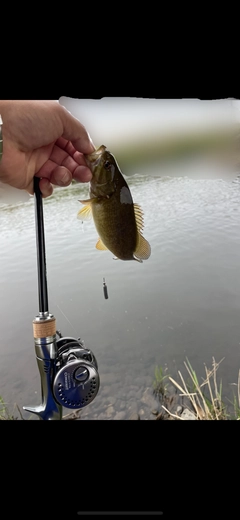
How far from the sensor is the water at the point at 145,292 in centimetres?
306

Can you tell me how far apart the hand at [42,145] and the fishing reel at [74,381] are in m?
0.53

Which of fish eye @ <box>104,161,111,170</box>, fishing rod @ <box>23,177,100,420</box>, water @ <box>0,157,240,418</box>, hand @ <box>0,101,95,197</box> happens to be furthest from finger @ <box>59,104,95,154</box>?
water @ <box>0,157,240,418</box>

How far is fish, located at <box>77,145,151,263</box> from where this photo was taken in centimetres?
106

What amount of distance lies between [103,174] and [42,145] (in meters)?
0.25

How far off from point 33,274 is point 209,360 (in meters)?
1.78

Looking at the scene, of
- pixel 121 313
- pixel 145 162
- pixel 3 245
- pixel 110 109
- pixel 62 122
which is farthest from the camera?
pixel 121 313

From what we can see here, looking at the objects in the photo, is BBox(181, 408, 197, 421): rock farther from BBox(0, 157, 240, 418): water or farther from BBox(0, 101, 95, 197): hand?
BBox(0, 101, 95, 197): hand

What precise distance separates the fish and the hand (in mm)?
91

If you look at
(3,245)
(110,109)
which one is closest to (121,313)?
(3,245)

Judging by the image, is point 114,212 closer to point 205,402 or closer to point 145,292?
point 205,402

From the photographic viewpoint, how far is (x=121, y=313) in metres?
3.71

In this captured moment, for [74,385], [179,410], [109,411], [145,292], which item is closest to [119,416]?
[109,411]

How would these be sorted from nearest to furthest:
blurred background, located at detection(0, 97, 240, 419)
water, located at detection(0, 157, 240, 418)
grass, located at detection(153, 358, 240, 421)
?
grass, located at detection(153, 358, 240, 421), blurred background, located at detection(0, 97, 240, 419), water, located at detection(0, 157, 240, 418)
